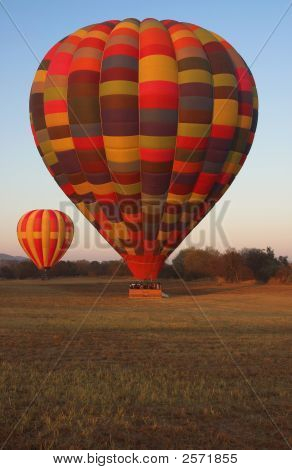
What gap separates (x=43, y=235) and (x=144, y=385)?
3010cm

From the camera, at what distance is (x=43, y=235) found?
3675 centimetres

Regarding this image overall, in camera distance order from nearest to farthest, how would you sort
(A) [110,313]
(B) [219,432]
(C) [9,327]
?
1. (B) [219,432]
2. (C) [9,327]
3. (A) [110,313]

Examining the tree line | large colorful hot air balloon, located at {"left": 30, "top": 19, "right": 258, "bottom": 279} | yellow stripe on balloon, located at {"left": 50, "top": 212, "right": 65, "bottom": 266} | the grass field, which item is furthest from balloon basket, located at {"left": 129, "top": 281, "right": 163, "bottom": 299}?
the tree line

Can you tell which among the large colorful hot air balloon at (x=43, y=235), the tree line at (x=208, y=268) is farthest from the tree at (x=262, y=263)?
the large colorful hot air balloon at (x=43, y=235)

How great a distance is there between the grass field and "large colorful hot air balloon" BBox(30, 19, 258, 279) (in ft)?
20.8

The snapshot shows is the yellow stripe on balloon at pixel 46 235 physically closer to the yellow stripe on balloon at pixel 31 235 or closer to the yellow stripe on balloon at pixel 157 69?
the yellow stripe on balloon at pixel 31 235

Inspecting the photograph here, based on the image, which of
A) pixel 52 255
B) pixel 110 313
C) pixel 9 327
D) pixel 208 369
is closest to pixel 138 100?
pixel 110 313

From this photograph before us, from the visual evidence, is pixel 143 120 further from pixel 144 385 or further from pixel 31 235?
pixel 31 235

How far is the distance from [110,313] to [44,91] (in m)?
8.85

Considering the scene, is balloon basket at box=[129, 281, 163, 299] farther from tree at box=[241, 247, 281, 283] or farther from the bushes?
tree at box=[241, 247, 281, 283]

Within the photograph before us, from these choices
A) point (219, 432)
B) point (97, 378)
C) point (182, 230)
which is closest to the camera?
point (219, 432)

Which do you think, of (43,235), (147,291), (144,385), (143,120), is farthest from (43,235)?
(144,385)

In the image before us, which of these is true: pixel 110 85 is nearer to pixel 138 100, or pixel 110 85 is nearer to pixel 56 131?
pixel 138 100

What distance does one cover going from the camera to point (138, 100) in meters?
18.4
